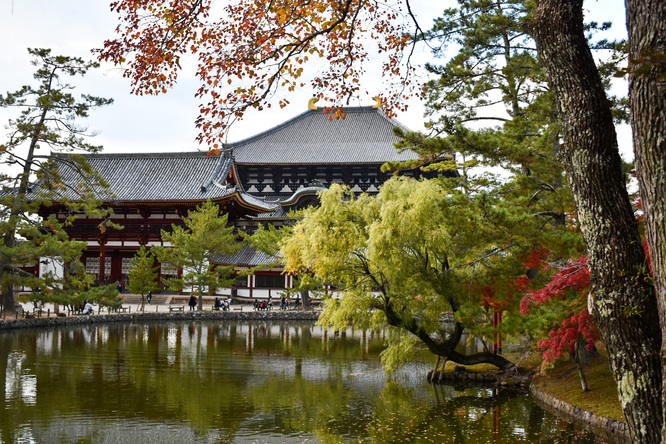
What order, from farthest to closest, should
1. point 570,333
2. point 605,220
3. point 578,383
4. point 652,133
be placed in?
point 578,383, point 570,333, point 605,220, point 652,133

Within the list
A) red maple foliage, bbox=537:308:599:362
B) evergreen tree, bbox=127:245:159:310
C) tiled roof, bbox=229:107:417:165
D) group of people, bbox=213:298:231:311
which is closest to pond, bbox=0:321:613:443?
red maple foliage, bbox=537:308:599:362

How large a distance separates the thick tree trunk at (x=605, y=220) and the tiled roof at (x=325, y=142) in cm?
4007

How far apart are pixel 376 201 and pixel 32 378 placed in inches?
374

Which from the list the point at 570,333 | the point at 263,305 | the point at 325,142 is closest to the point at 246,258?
the point at 263,305

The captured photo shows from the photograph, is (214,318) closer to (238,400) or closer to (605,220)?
(238,400)

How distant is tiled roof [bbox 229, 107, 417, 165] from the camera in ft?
151

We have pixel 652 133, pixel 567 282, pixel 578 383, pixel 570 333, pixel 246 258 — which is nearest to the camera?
pixel 652 133

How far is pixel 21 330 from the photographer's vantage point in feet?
79.5

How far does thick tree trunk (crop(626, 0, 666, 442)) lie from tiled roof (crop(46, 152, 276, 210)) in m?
33.7

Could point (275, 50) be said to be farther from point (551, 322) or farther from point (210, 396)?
point (210, 396)

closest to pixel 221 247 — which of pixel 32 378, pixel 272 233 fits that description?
pixel 272 233

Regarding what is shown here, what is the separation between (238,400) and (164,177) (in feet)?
97.5

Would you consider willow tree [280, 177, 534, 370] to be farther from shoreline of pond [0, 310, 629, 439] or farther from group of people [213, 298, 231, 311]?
group of people [213, 298, 231, 311]

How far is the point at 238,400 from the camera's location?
42.4 feet
